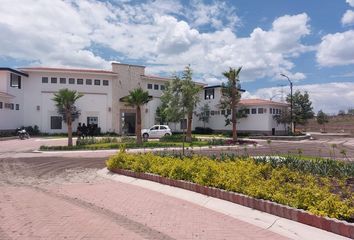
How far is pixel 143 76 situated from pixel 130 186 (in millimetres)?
40900

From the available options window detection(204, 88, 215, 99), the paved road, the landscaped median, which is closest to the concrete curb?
the landscaped median

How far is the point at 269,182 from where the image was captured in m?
8.98

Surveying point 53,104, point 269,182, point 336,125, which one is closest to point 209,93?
point 53,104

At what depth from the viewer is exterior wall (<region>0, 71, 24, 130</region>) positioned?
4244cm

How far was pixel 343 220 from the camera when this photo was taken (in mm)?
6688

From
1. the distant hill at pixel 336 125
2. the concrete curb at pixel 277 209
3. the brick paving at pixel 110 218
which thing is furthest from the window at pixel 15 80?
the distant hill at pixel 336 125

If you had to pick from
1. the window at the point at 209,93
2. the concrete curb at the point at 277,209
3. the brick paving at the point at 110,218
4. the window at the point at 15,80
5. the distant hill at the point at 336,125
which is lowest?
the brick paving at the point at 110,218

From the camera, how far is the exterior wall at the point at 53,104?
47.7 meters

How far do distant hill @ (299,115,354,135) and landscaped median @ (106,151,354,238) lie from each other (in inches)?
2392

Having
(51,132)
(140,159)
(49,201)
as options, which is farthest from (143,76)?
(49,201)

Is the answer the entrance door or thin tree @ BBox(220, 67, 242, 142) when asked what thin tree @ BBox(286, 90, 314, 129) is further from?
the entrance door

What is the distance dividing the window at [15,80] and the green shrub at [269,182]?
35.8 metres

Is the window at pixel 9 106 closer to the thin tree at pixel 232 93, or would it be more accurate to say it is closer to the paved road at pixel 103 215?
the thin tree at pixel 232 93

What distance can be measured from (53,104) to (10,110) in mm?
5589
